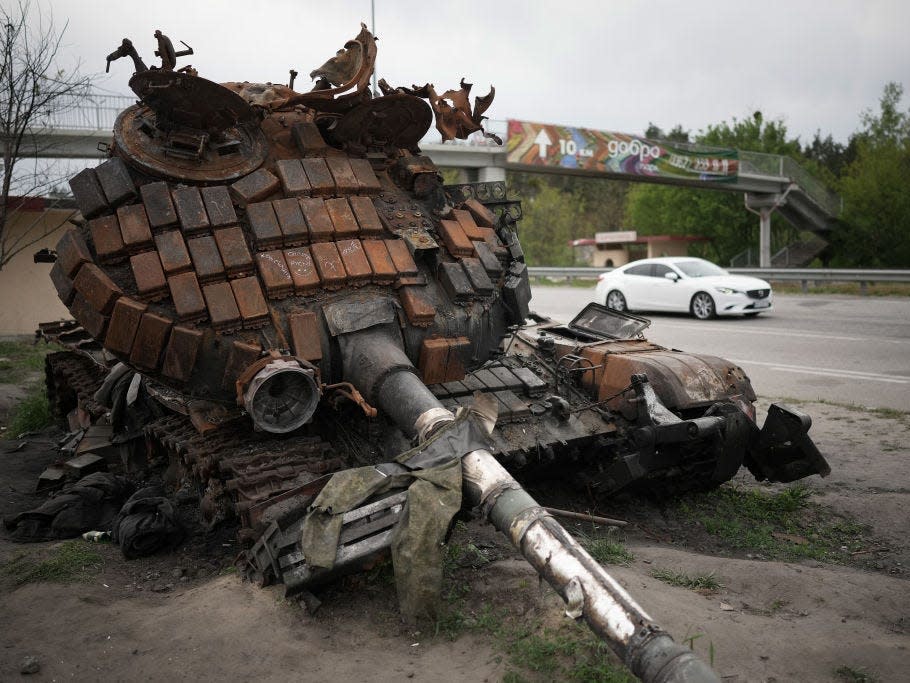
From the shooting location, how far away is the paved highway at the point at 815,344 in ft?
36.3

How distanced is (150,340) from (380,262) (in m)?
1.69

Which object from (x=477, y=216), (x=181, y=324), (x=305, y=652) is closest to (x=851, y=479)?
(x=477, y=216)

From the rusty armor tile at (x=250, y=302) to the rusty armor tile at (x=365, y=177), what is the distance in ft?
4.16

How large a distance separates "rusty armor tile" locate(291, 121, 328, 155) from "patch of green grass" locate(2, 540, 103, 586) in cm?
341

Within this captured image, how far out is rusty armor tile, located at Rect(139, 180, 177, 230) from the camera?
18.0 feet

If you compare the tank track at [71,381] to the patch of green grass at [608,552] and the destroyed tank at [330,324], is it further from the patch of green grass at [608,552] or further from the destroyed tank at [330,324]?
the patch of green grass at [608,552]

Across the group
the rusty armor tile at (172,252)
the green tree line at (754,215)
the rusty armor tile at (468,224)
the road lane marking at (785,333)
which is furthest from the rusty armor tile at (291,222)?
the green tree line at (754,215)

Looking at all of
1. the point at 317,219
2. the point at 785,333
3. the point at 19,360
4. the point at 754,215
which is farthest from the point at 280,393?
the point at 754,215

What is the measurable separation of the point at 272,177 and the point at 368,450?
2.16m

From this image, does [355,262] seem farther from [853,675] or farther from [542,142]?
[542,142]

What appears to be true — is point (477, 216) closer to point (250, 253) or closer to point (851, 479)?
point (250, 253)

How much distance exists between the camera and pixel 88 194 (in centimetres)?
552

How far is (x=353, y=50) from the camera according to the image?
6.23m

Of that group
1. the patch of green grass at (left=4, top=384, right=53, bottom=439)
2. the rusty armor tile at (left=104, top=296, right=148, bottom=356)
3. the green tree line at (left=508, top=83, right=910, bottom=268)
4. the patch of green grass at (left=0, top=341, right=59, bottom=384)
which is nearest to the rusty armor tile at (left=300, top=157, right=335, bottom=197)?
the rusty armor tile at (left=104, top=296, right=148, bottom=356)
